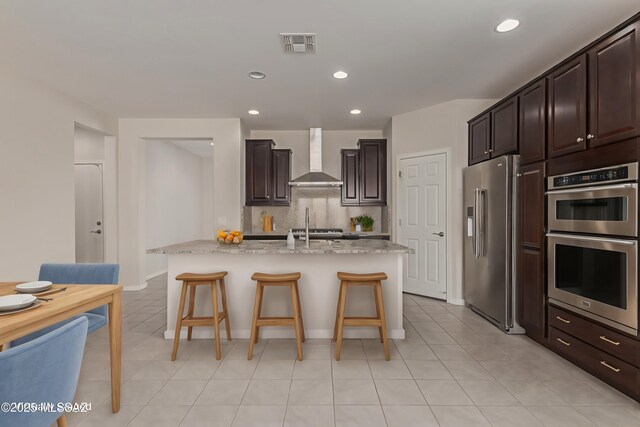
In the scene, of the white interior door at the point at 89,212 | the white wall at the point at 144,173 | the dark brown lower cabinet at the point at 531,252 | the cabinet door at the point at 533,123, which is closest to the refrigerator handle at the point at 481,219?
the dark brown lower cabinet at the point at 531,252

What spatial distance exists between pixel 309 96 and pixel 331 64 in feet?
3.06

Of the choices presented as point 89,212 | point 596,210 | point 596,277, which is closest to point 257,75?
point 596,210

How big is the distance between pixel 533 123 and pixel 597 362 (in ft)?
6.67

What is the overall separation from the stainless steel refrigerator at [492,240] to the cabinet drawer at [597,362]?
1.88ft

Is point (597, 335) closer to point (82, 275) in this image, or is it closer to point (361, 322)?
point (361, 322)

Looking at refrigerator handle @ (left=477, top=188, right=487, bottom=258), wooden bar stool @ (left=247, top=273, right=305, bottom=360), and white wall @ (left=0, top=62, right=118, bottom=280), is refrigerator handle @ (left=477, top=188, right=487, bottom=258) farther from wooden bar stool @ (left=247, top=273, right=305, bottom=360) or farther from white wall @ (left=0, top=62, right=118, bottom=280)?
white wall @ (left=0, top=62, right=118, bottom=280)

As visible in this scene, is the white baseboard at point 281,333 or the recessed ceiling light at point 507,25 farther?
the white baseboard at point 281,333

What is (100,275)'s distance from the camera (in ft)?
7.97

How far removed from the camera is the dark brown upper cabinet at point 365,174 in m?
5.34

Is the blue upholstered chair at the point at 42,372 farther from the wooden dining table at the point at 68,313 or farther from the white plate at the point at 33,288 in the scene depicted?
the white plate at the point at 33,288

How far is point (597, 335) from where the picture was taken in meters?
2.25

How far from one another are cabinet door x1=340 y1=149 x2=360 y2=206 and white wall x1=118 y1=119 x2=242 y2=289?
68.4 inches

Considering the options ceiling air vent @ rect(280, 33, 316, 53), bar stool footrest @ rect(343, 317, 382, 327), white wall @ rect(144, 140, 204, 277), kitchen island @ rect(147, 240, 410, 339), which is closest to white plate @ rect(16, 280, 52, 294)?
kitchen island @ rect(147, 240, 410, 339)

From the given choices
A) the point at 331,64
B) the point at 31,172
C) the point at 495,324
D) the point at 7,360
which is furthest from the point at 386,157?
the point at 7,360
